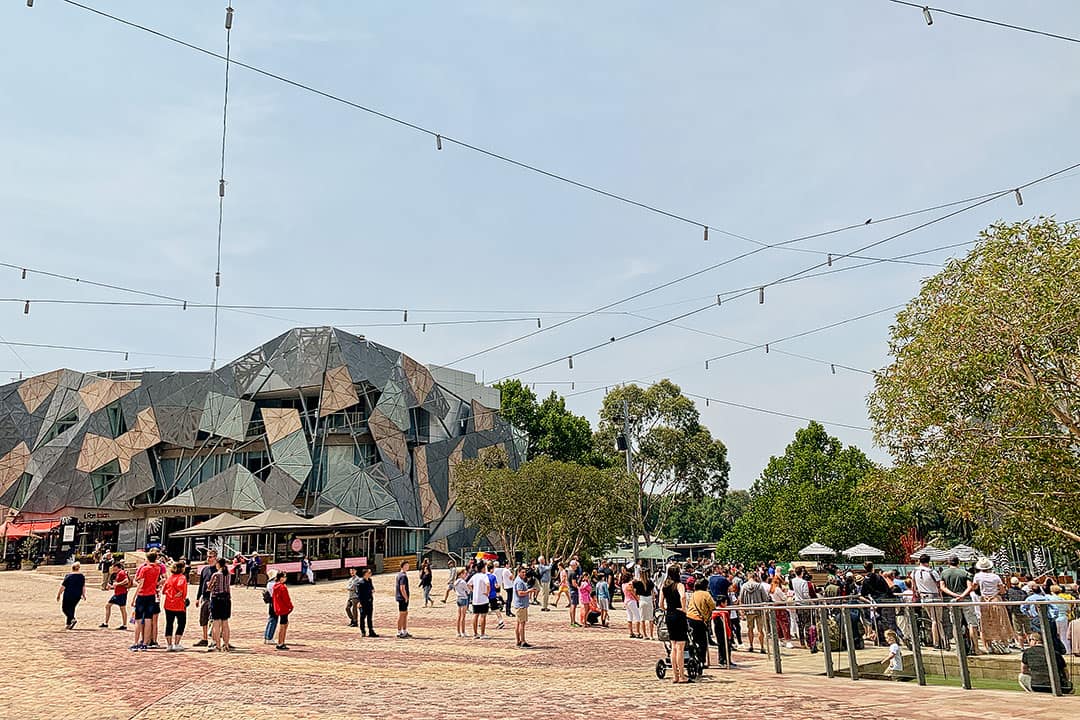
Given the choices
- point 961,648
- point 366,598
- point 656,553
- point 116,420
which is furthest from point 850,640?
point 116,420

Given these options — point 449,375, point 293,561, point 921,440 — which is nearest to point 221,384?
point 449,375

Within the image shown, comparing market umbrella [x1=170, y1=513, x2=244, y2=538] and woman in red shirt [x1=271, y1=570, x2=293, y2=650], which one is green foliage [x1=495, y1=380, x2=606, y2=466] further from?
woman in red shirt [x1=271, y1=570, x2=293, y2=650]

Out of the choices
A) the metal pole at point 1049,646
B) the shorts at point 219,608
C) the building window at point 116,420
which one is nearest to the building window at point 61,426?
the building window at point 116,420

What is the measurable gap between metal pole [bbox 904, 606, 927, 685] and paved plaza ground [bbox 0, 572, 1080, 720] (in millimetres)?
467

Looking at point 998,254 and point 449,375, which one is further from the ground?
point 449,375

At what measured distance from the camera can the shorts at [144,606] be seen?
13.6 meters

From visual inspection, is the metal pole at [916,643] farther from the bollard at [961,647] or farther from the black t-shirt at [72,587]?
the black t-shirt at [72,587]

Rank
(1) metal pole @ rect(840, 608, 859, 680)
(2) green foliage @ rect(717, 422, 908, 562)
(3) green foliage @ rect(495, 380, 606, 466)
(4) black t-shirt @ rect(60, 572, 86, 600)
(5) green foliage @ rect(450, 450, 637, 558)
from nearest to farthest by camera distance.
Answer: (1) metal pole @ rect(840, 608, 859, 680) → (4) black t-shirt @ rect(60, 572, 86, 600) → (5) green foliage @ rect(450, 450, 637, 558) → (2) green foliage @ rect(717, 422, 908, 562) → (3) green foliage @ rect(495, 380, 606, 466)

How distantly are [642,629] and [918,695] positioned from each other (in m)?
8.76

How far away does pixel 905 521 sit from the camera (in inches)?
1948

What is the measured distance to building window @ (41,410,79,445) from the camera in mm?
56781

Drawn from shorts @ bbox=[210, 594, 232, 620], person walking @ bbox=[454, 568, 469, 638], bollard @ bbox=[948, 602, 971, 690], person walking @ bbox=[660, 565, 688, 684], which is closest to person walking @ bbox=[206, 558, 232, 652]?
shorts @ bbox=[210, 594, 232, 620]

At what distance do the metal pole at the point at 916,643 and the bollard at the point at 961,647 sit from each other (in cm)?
50

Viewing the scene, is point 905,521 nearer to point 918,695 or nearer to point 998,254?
point 998,254
